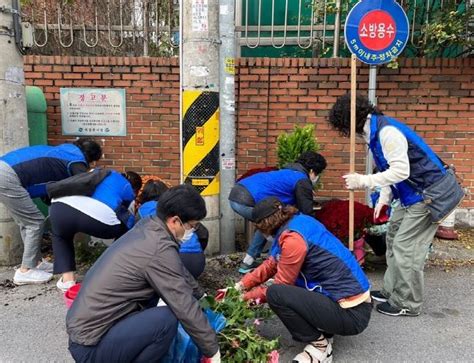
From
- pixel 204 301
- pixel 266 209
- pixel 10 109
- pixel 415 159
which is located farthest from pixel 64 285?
pixel 415 159

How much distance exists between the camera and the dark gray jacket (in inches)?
80.3

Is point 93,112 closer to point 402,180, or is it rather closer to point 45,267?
point 45,267

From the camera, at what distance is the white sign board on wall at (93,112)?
5.30 meters

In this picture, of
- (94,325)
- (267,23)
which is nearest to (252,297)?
(94,325)

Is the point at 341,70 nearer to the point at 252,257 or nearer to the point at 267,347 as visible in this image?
the point at 252,257

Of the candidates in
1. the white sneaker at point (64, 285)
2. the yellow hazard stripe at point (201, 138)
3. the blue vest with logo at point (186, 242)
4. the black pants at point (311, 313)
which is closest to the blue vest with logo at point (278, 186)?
the yellow hazard stripe at point (201, 138)

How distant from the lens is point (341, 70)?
5.18 m

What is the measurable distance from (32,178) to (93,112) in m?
1.73

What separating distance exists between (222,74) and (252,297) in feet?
7.95

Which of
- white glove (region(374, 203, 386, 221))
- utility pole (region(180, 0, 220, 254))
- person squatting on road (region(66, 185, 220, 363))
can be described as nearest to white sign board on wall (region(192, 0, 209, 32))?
utility pole (region(180, 0, 220, 254))

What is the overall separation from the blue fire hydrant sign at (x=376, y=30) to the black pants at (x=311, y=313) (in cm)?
278

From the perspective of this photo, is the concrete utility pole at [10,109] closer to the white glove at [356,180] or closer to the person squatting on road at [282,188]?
the person squatting on road at [282,188]

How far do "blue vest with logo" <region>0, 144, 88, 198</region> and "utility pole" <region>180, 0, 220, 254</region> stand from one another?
1027 millimetres

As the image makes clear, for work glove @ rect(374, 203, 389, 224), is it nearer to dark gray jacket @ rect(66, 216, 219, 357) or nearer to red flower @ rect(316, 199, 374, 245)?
red flower @ rect(316, 199, 374, 245)
